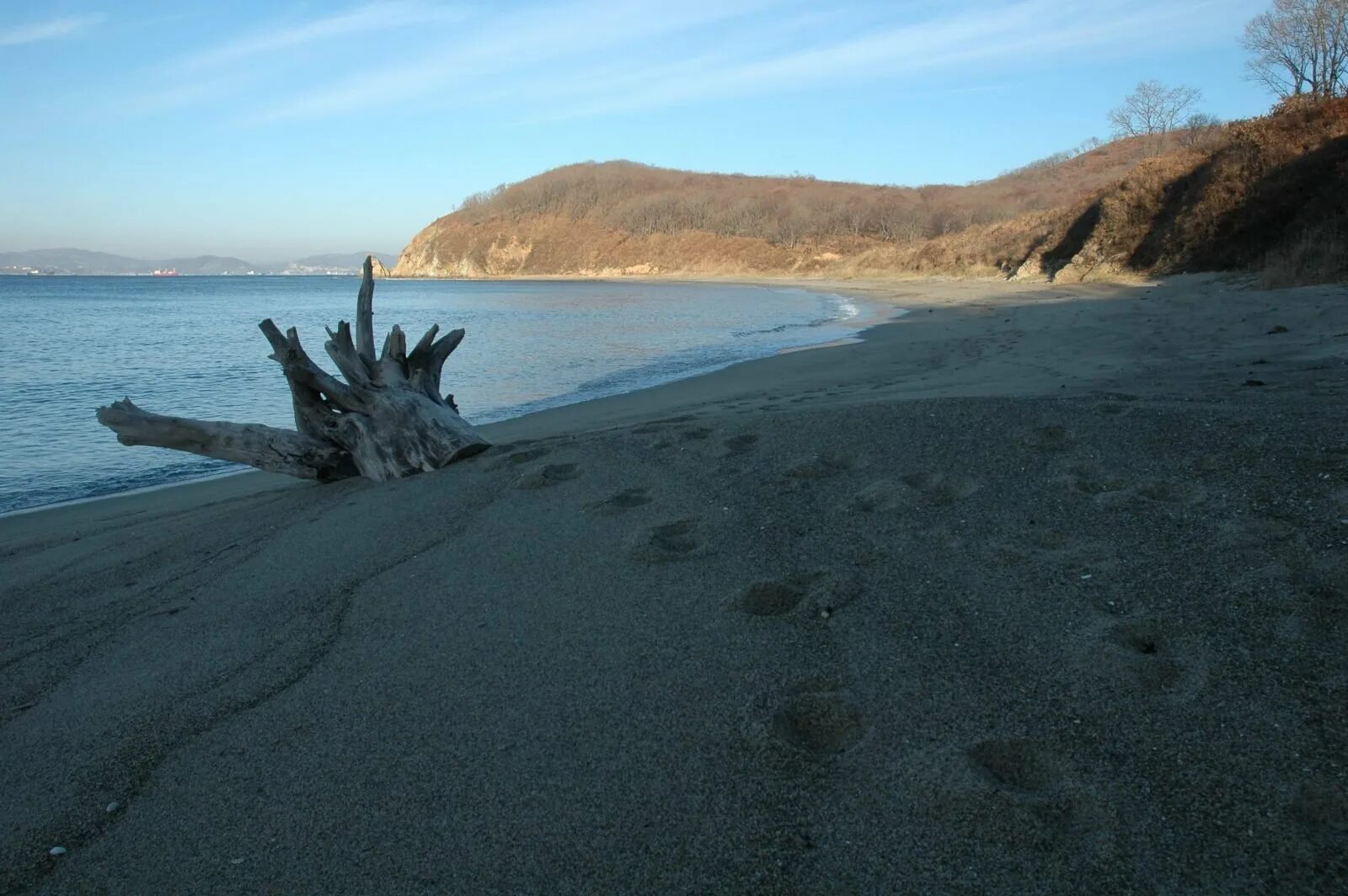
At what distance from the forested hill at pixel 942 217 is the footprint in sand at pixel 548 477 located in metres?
11.5

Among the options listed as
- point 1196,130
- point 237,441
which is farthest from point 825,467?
point 1196,130

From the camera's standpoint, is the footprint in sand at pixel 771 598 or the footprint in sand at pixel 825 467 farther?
the footprint in sand at pixel 825 467

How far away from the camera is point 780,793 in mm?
1802

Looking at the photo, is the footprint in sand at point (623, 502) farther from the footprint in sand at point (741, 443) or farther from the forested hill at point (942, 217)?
the forested hill at point (942, 217)

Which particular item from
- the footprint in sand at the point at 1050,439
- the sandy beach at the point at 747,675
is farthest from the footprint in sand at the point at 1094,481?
the footprint in sand at the point at 1050,439

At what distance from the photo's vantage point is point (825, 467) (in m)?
3.91

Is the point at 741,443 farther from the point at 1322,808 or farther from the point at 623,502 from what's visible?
the point at 1322,808

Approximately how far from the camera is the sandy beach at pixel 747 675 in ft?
5.48

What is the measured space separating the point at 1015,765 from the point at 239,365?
16267mm

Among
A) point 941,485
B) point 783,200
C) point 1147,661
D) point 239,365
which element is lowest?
point 239,365

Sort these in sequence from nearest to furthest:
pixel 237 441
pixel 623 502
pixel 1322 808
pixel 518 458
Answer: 1. pixel 1322 808
2. pixel 623 502
3. pixel 518 458
4. pixel 237 441

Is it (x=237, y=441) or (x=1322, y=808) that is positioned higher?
(x=237, y=441)

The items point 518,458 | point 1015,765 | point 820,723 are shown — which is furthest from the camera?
point 518,458

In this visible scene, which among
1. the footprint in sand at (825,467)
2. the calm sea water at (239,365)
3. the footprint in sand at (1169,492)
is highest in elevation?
the footprint in sand at (1169,492)
